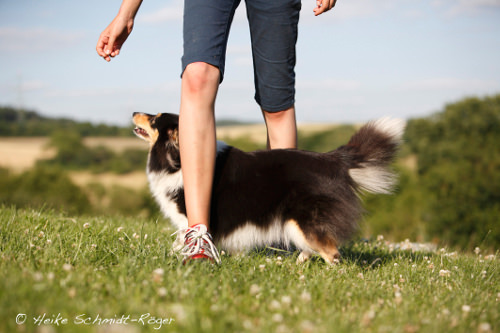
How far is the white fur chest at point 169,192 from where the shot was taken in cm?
333

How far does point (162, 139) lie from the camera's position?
3537 mm

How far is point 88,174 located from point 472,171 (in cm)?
3774

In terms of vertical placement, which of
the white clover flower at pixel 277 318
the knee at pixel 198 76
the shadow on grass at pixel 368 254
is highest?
the knee at pixel 198 76

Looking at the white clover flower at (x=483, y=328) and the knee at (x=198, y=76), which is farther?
the knee at (x=198, y=76)

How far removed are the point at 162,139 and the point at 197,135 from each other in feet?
2.87

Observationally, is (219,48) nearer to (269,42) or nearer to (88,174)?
(269,42)

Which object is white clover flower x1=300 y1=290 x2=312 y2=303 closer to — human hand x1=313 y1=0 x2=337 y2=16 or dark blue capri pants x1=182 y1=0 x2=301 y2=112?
dark blue capri pants x1=182 y1=0 x2=301 y2=112

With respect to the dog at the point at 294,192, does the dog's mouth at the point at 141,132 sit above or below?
above

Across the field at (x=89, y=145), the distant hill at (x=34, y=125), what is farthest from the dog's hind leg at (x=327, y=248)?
the distant hill at (x=34, y=125)

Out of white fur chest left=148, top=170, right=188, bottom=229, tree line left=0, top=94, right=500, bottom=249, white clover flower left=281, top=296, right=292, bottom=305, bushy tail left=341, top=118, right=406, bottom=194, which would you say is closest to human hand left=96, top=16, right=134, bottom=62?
white fur chest left=148, top=170, right=188, bottom=229

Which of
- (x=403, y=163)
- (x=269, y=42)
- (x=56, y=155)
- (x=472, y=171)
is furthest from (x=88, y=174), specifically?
(x=269, y=42)

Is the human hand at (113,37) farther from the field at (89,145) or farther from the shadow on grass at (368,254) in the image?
the field at (89,145)

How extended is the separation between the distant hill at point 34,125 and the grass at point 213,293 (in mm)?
45840

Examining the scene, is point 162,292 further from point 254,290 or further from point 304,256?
point 304,256
